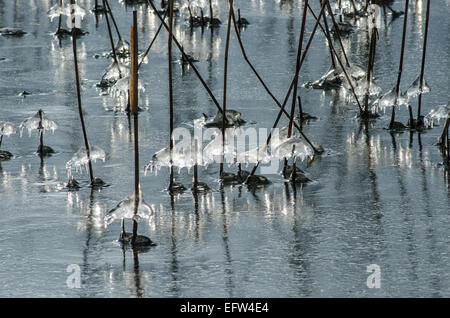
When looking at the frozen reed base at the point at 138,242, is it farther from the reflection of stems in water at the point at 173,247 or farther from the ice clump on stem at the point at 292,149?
the ice clump on stem at the point at 292,149

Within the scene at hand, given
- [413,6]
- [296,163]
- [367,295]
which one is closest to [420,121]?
[296,163]

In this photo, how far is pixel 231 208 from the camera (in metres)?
5.43

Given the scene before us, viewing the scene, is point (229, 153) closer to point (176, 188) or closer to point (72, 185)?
point (176, 188)

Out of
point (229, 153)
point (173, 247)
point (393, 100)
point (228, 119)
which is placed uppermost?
point (393, 100)

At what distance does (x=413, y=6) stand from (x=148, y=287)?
9180 millimetres

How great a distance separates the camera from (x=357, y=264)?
453 centimetres

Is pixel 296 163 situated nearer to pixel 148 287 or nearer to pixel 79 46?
pixel 148 287

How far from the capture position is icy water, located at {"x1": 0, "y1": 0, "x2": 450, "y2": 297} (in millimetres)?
4387

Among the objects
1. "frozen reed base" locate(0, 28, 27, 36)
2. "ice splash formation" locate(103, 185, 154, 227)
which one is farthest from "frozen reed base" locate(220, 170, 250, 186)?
"frozen reed base" locate(0, 28, 27, 36)

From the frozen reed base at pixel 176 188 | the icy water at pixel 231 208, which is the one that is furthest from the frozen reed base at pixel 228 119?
the frozen reed base at pixel 176 188

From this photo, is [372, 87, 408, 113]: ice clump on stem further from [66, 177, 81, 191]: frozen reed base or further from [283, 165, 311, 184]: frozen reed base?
[66, 177, 81, 191]: frozen reed base

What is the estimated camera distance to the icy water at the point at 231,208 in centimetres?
439

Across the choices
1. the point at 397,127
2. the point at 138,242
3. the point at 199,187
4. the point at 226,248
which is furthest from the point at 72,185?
the point at 397,127

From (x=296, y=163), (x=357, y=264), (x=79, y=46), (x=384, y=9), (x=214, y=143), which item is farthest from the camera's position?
(x=384, y=9)
